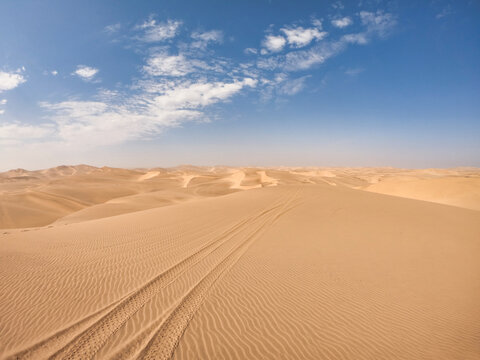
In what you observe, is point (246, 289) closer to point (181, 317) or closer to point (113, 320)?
point (181, 317)

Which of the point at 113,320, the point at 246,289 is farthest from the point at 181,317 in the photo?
the point at 246,289

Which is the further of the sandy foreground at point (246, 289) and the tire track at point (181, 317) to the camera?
the sandy foreground at point (246, 289)

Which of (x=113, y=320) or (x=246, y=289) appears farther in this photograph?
(x=246, y=289)

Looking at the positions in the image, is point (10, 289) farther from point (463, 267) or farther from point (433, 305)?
point (463, 267)

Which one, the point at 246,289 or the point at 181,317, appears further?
the point at 246,289

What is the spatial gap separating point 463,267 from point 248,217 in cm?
736

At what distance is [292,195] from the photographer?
15281 mm

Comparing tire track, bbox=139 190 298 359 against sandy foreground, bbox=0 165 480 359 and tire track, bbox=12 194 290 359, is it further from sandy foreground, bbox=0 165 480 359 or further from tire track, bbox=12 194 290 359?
tire track, bbox=12 194 290 359

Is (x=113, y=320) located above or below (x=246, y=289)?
above

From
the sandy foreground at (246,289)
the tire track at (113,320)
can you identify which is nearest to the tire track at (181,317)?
the sandy foreground at (246,289)

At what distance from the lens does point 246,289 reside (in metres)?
4.73

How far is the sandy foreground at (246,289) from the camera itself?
3.29 metres

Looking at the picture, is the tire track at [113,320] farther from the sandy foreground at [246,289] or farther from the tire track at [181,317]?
the tire track at [181,317]

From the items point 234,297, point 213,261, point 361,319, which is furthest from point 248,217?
point 361,319
